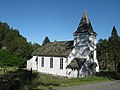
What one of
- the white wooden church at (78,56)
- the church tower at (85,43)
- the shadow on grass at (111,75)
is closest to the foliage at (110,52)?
the shadow on grass at (111,75)

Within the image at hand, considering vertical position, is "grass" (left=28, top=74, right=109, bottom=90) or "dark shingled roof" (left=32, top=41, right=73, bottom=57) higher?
"dark shingled roof" (left=32, top=41, right=73, bottom=57)

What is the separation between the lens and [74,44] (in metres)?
38.4

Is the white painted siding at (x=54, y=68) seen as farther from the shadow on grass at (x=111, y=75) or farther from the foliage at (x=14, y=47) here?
the foliage at (x=14, y=47)

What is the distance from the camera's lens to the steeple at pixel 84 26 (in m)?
37.8

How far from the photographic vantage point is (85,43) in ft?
123

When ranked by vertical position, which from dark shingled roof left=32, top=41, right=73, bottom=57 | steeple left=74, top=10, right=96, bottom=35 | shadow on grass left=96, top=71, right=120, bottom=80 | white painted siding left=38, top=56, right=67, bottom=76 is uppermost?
steeple left=74, top=10, right=96, bottom=35

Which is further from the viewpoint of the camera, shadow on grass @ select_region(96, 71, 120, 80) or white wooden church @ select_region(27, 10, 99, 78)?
white wooden church @ select_region(27, 10, 99, 78)

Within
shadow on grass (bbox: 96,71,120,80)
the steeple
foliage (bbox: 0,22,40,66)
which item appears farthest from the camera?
foliage (bbox: 0,22,40,66)

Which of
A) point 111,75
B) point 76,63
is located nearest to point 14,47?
point 76,63

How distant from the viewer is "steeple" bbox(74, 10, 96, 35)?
124 ft

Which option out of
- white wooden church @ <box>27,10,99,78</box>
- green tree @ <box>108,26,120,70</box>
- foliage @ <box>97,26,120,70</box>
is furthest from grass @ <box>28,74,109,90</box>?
foliage @ <box>97,26,120,70</box>

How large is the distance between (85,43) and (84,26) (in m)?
3.81

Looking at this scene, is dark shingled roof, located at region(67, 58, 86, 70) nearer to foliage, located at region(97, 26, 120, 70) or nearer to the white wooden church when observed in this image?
the white wooden church

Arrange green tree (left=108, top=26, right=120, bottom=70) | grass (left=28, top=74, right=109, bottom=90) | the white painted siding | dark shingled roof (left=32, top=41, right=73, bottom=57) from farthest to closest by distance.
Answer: green tree (left=108, top=26, right=120, bottom=70), dark shingled roof (left=32, top=41, right=73, bottom=57), the white painted siding, grass (left=28, top=74, right=109, bottom=90)
